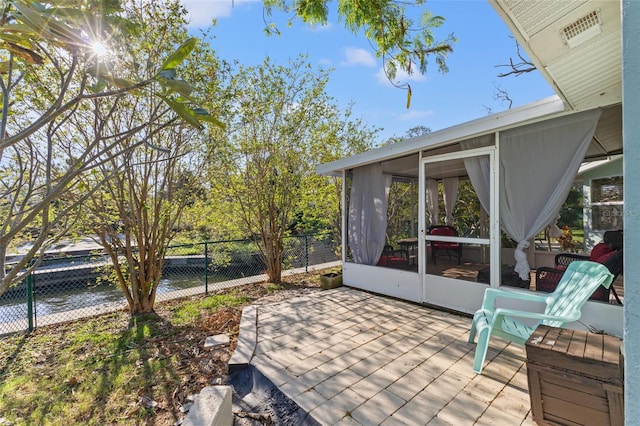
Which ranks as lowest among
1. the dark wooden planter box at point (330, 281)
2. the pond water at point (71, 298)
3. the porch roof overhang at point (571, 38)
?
the pond water at point (71, 298)

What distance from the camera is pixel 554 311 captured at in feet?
9.06

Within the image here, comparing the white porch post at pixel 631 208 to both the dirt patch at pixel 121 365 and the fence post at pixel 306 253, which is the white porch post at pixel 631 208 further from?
the fence post at pixel 306 253

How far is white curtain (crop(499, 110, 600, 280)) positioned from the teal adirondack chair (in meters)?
0.62

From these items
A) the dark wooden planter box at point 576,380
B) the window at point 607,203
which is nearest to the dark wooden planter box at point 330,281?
the dark wooden planter box at point 576,380

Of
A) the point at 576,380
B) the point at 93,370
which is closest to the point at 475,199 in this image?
the point at 576,380

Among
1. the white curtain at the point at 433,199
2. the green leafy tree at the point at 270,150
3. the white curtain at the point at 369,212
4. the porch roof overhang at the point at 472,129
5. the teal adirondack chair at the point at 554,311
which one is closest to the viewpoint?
the teal adirondack chair at the point at 554,311

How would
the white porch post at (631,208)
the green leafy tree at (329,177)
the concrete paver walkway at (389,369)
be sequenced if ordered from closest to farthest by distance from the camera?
the white porch post at (631,208)
the concrete paver walkway at (389,369)
the green leafy tree at (329,177)

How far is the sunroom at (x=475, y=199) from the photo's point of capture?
3178 millimetres

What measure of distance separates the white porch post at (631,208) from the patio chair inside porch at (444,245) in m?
3.55

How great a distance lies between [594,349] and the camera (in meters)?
1.86

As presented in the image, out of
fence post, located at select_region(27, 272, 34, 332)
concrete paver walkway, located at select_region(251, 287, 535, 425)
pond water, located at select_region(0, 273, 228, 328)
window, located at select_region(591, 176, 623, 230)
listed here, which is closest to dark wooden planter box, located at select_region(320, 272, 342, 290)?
concrete paver walkway, located at select_region(251, 287, 535, 425)

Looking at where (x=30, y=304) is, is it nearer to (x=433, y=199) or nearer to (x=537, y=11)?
(x=537, y=11)

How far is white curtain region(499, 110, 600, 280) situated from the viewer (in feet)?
10.1

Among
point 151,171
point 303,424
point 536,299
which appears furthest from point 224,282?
point 536,299
